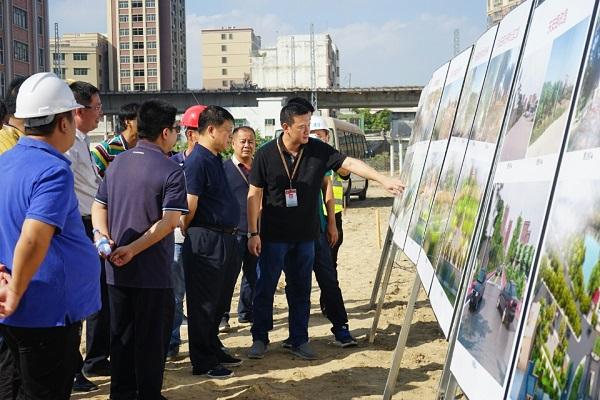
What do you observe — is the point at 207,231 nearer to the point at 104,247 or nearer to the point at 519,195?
the point at 104,247

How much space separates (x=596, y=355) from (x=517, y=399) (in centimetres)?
46

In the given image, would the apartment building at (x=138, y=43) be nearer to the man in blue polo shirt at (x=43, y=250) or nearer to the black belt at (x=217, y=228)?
the black belt at (x=217, y=228)

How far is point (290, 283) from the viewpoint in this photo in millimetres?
5891

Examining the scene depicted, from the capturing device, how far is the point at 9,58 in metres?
60.4

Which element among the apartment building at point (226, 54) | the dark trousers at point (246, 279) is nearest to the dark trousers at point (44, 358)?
the dark trousers at point (246, 279)

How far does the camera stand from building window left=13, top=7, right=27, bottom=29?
62906mm

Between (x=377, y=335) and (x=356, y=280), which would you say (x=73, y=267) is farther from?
(x=356, y=280)

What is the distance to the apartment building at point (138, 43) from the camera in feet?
381

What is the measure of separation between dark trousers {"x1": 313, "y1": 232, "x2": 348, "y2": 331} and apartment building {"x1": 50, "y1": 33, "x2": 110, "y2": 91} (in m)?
109

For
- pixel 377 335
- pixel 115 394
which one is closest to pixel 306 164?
pixel 377 335

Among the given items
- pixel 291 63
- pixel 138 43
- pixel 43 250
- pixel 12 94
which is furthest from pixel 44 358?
pixel 138 43

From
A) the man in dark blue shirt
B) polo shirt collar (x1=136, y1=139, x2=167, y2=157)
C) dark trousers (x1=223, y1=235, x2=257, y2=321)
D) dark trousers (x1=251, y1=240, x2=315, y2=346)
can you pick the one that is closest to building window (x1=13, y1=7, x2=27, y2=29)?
dark trousers (x1=223, y1=235, x2=257, y2=321)

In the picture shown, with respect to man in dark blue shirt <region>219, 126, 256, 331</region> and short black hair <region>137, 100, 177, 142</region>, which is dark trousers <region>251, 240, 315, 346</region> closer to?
man in dark blue shirt <region>219, 126, 256, 331</region>

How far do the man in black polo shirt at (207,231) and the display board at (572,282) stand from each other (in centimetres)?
338
